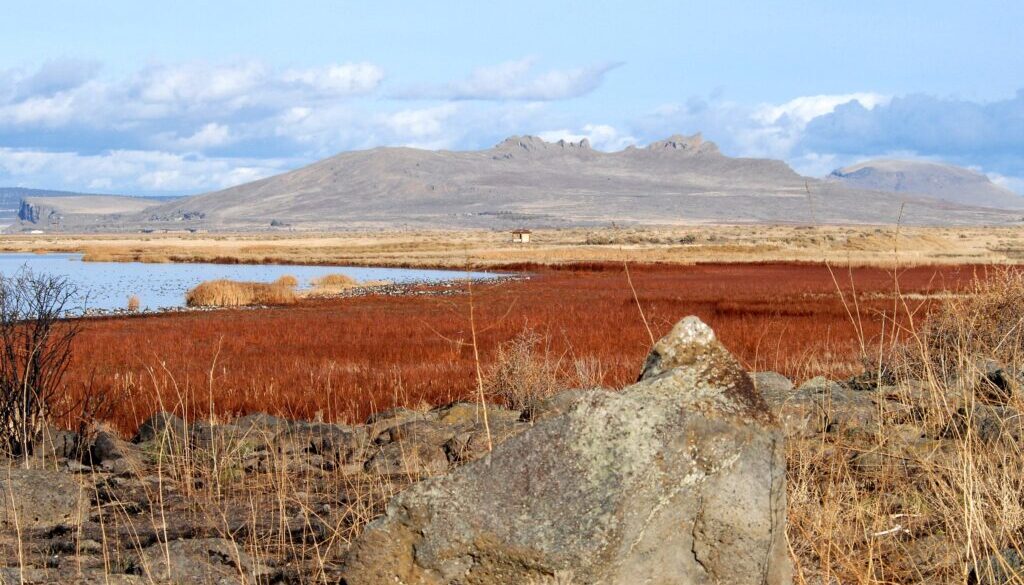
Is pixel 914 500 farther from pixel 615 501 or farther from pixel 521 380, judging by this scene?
pixel 521 380

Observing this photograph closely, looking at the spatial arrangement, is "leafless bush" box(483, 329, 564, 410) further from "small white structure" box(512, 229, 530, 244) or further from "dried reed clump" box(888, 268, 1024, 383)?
"small white structure" box(512, 229, 530, 244)

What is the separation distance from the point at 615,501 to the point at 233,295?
3683 cm

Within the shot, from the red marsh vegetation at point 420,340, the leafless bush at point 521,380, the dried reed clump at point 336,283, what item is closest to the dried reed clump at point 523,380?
the leafless bush at point 521,380

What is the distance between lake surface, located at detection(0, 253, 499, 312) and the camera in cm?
4312

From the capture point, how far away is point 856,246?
79438mm

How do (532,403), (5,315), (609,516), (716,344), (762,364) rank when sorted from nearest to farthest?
(609,516) → (716,344) → (5,315) → (532,403) → (762,364)

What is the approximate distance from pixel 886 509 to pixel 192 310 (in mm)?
31750

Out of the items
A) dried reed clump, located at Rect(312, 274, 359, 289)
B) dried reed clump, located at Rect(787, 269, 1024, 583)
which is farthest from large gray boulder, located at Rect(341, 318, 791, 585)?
dried reed clump, located at Rect(312, 274, 359, 289)

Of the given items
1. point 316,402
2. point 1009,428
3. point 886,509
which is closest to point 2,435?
point 316,402

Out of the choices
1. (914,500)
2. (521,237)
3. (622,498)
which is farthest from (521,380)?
(521,237)

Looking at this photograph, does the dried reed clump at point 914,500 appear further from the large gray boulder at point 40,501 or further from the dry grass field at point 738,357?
the large gray boulder at point 40,501

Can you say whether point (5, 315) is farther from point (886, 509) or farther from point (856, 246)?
point (856, 246)

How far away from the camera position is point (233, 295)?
1547 inches

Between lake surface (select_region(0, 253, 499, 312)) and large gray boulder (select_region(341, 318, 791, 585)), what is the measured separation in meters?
35.8
